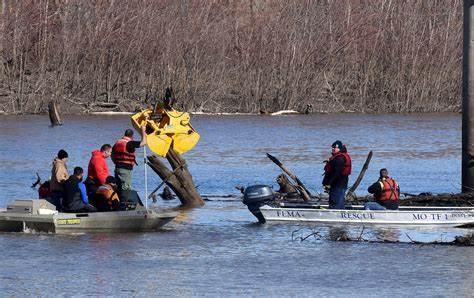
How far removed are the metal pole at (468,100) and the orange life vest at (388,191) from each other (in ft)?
12.0

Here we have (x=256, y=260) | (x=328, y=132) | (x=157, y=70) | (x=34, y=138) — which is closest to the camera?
(x=256, y=260)

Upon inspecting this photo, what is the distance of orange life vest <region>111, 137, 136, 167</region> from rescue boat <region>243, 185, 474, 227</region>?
216 cm

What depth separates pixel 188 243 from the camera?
22.1m

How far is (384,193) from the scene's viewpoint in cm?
2380

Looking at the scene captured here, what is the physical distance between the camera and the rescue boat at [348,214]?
2344 centimetres

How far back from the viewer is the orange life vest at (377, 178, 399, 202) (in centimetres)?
2373

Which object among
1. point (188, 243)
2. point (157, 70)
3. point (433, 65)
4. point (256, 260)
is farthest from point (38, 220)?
point (433, 65)

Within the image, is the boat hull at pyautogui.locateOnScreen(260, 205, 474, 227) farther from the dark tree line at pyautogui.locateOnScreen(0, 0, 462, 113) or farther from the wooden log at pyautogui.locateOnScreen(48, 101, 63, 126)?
the dark tree line at pyautogui.locateOnScreen(0, 0, 462, 113)

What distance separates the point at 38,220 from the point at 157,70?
37399 millimetres

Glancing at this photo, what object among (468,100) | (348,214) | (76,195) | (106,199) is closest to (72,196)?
(76,195)

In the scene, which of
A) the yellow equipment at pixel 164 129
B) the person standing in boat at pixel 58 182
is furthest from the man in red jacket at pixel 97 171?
the yellow equipment at pixel 164 129

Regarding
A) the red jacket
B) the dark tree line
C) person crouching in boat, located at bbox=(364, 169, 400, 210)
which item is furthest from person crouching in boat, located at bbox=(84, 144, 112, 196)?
the dark tree line

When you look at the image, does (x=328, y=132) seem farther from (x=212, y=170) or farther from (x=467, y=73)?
(x=467, y=73)

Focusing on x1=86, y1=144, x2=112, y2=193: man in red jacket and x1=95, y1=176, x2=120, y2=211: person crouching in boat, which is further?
x1=86, y1=144, x2=112, y2=193: man in red jacket
